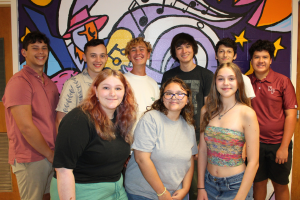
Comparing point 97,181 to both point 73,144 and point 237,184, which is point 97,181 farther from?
point 237,184

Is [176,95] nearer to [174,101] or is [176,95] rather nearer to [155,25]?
[174,101]

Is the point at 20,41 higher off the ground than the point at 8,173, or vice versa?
the point at 20,41

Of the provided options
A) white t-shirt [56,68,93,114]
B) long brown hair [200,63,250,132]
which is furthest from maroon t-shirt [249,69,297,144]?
white t-shirt [56,68,93,114]

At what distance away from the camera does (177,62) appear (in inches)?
116

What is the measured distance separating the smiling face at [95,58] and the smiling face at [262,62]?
199 centimetres

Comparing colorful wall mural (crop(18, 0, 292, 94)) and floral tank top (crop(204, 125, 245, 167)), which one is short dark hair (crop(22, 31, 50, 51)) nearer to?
colorful wall mural (crop(18, 0, 292, 94))

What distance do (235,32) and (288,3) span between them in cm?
88

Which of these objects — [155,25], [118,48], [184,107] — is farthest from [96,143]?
[155,25]

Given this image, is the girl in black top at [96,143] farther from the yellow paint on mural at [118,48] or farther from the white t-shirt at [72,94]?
the yellow paint on mural at [118,48]

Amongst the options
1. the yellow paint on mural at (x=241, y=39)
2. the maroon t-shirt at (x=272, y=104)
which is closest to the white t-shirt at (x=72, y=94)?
the maroon t-shirt at (x=272, y=104)

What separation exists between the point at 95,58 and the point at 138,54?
1.80ft

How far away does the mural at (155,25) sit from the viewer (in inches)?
112

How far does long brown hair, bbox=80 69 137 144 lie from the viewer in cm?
133

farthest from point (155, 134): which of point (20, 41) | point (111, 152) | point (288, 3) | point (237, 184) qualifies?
point (288, 3)
